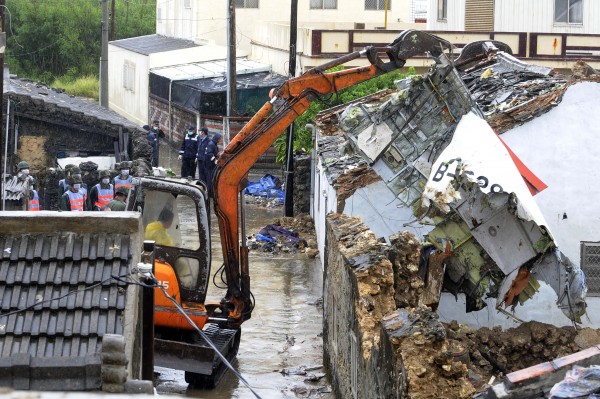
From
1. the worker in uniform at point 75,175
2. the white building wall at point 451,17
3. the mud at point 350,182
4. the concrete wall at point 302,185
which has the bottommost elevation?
the concrete wall at point 302,185

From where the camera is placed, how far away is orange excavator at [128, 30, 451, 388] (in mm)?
14469

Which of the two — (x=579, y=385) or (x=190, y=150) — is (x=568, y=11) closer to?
(x=190, y=150)

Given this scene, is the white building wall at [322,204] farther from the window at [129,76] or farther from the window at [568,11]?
the window at [129,76]

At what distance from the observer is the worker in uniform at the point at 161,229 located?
48.5ft

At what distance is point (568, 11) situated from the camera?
33.6 metres

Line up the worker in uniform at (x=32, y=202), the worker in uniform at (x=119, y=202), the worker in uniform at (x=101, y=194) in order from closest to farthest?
the worker in uniform at (x=119, y=202), the worker in uniform at (x=32, y=202), the worker in uniform at (x=101, y=194)

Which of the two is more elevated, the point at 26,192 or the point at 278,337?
the point at 26,192

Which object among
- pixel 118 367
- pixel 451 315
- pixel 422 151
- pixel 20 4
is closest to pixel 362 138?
pixel 422 151

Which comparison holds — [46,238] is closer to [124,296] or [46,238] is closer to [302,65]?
[124,296]

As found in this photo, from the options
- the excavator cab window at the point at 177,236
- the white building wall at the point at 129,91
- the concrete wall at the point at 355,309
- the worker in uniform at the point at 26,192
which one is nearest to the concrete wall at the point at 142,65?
the white building wall at the point at 129,91

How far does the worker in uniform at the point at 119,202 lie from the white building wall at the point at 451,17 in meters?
16.4

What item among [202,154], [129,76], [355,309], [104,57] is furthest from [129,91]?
[355,309]

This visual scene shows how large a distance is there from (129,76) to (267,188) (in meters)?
19.6

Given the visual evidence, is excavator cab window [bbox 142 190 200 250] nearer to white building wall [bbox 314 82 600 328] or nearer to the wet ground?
the wet ground
